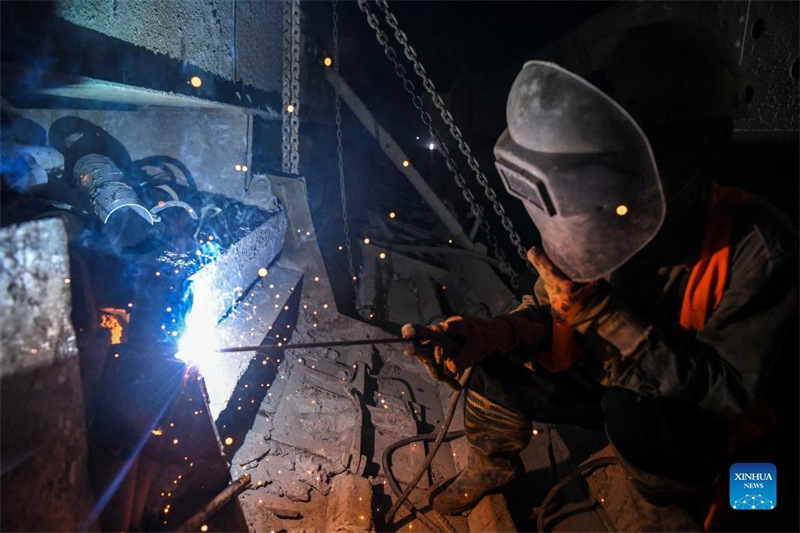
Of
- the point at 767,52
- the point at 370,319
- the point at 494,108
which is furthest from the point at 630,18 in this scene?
the point at 370,319

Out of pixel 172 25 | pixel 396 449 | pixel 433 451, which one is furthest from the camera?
pixel 172 25

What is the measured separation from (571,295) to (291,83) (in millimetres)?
4686

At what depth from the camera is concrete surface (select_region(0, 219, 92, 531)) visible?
4.03 ft

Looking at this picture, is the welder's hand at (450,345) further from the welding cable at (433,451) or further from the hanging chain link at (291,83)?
the hanging chain link at (291,83)

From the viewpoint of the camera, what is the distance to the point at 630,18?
5.96 m

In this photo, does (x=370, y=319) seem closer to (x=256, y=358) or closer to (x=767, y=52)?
(x=256, y=358)

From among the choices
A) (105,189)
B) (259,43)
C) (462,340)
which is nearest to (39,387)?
(462,340)

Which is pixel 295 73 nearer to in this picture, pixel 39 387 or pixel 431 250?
pixel 431 250

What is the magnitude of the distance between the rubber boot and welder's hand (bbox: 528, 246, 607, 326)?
3.01ft

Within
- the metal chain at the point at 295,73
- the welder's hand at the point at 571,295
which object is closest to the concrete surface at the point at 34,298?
the welder's hand at the point at 571,295

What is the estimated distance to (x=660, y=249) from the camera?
2277 mm

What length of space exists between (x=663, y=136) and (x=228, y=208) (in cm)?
504

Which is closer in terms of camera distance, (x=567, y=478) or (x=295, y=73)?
(x=567, y=478)

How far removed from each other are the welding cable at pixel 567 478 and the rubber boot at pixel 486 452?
293 mm
